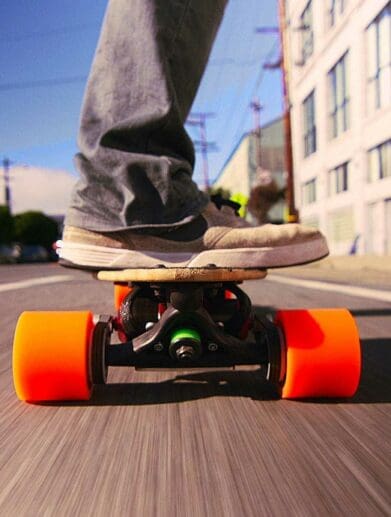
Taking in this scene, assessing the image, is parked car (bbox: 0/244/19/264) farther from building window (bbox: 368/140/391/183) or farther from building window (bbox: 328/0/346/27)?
building window (bbox: 368/140/391/183)

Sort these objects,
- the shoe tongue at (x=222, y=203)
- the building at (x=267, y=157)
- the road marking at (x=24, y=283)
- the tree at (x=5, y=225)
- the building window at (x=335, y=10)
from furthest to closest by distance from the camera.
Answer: the building at (x=267, y=157) < the tree at (x=5, y=225) < the building window at (x=335, y=10) < the road marking at (x=24, y=283) < the shoe tongue at (x=222, y=203)

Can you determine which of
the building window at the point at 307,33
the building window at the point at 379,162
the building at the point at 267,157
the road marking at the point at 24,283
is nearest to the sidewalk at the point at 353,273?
the road marking at the point at 24,283

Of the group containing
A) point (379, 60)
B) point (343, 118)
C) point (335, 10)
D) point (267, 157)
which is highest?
point (335, 10)

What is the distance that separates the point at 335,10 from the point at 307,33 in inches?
146

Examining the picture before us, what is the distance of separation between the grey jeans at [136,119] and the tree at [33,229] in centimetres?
4431

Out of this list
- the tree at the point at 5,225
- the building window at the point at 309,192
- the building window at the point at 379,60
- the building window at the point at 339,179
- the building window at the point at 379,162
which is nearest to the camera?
the building window at the point at 379,60

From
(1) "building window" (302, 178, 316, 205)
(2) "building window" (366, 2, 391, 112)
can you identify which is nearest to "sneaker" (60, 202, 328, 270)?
(2) "building window" (366, 2, 391, 112)

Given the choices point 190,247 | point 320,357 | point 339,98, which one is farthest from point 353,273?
point 339,98

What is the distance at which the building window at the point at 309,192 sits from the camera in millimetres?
21484

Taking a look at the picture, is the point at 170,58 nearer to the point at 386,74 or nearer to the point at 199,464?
the point at 199,464

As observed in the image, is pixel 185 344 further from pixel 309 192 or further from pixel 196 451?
pixel 309 192

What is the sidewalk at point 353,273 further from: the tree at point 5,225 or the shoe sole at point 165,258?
the tree at point 5,225

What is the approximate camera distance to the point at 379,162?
1502 centimetres

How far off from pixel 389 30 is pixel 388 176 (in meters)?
3.91
